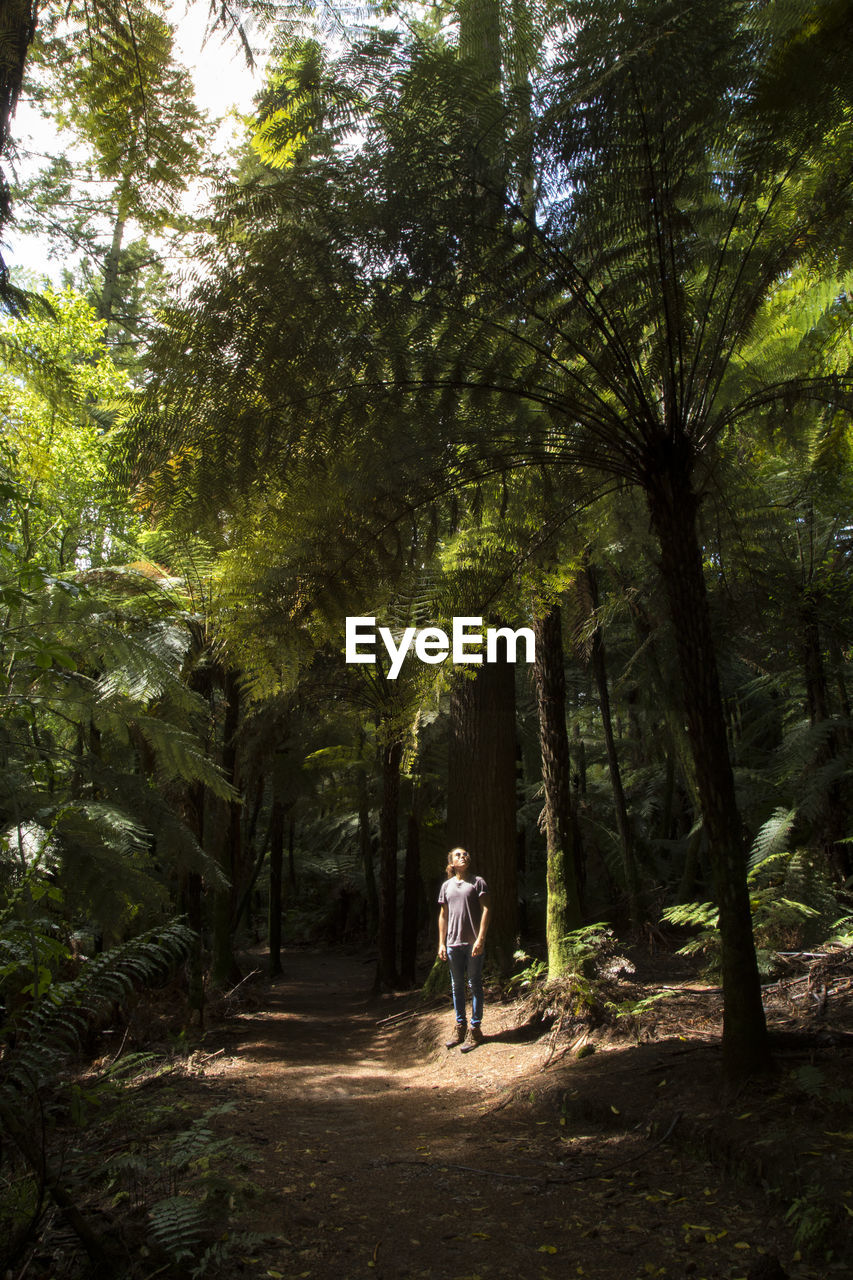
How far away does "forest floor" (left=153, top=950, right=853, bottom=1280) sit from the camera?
277 cm

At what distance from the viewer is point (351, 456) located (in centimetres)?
423

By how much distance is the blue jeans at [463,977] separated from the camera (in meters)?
6.53

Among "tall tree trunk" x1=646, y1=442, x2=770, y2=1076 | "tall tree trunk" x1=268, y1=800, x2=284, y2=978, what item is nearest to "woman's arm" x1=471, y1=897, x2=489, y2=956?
"tall tree trunk" x1=646, y1=442, x2=770, y2=1076

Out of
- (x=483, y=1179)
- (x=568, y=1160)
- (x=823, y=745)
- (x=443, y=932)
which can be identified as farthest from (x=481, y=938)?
(x=823, y=745)

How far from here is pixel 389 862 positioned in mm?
11414

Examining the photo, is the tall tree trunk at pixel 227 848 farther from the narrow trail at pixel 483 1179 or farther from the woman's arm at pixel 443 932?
the narrow trail at pixel 483 1179

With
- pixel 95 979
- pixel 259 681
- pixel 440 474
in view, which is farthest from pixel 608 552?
pixel 95 979

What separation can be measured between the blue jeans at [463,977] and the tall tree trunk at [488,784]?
57.9 inches

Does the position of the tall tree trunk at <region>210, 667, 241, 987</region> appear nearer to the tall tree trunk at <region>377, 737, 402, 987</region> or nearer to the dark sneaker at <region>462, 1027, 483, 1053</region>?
the tall tree trunk at <region>377, 737, 402, 987</region>

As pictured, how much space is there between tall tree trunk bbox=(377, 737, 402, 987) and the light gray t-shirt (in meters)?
3.86

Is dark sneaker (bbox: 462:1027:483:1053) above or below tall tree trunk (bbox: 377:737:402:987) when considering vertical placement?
below

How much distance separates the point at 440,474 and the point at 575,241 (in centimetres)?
134

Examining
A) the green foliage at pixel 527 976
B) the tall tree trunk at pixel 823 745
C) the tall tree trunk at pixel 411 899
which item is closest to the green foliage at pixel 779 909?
the tall tree trunk at pixel 823 745

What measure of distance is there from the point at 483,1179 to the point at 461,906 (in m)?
3.04
